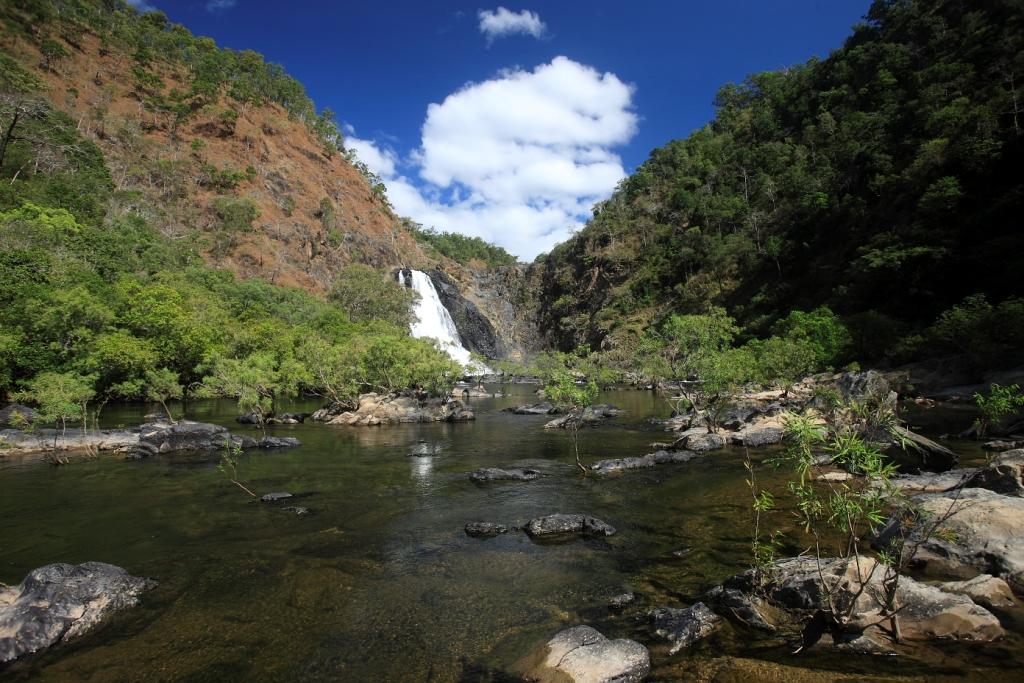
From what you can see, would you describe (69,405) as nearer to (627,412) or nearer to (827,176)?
(627,412)

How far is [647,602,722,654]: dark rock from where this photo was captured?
722 cm

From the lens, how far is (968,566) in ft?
28.9

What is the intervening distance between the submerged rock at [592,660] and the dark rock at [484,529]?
5.55 m

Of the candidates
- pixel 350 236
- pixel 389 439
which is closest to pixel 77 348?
pixel 389 439

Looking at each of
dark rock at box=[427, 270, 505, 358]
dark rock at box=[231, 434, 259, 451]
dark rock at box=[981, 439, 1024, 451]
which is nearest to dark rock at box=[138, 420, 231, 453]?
dark rock at box=[231, 434, 259, 451]

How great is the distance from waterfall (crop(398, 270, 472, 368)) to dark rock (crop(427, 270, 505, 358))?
6.45ft

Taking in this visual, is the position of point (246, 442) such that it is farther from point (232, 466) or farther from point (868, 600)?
point (868, 600)

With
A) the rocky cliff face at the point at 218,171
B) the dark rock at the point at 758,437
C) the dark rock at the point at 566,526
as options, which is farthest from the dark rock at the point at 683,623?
the rocky cliff face at the point at 218,171

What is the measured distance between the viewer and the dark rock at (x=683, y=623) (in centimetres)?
722

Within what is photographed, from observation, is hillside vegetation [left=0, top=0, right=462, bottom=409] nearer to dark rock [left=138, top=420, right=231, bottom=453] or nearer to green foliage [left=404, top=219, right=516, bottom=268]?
dark rock [left=138, top=420, right=231, bottom=453]

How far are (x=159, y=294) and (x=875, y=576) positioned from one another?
49207 mm

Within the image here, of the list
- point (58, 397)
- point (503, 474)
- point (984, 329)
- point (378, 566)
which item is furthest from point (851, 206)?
point (58, 397)

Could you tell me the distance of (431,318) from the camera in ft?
278

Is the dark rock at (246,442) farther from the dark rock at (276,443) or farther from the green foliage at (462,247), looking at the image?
the green foliage at (462,247)
